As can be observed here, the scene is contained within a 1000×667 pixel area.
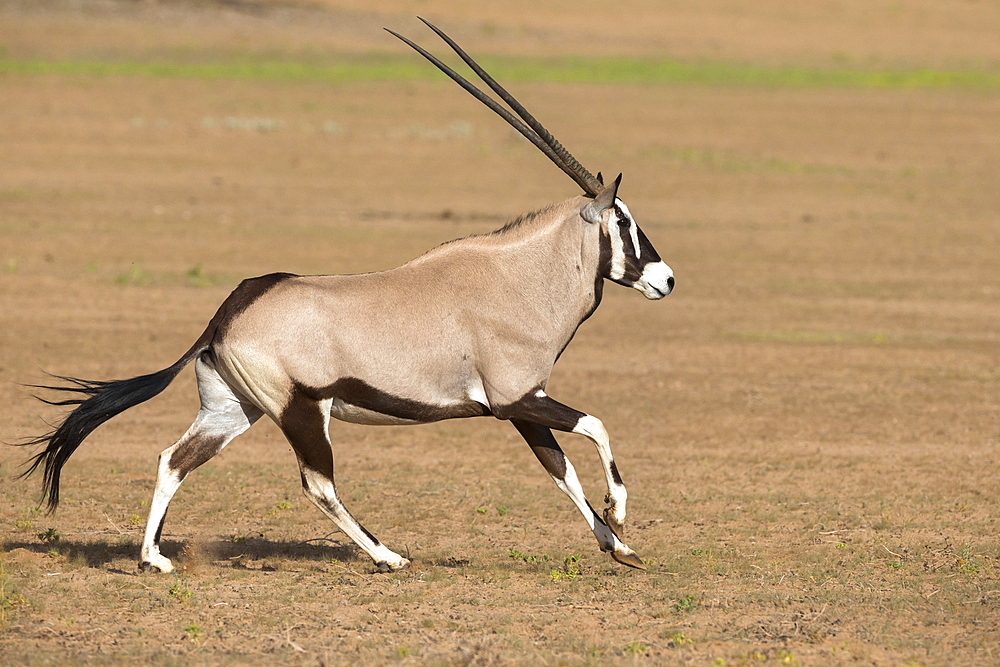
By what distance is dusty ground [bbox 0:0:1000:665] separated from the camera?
267 inches

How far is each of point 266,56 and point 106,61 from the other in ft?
17.3

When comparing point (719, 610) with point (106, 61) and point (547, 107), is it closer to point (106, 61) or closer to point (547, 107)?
point (547, 107)

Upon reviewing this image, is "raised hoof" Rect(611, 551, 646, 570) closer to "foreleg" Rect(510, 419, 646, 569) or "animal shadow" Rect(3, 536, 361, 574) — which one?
"foreleg" Rect(510, 419, 646, 569)

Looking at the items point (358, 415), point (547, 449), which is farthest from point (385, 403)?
point (547, 449)

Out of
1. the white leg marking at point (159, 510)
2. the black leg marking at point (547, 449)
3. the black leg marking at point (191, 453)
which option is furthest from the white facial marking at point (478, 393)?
the white leg marking at point (159, 510)

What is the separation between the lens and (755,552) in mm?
8258

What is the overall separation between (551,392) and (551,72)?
3144 cm

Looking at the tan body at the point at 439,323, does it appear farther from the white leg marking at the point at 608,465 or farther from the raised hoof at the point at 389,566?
the raised hoof at the point at 389,566

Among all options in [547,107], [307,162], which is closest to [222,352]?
[307,162]

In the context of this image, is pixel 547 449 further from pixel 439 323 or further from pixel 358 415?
pixel 358 415

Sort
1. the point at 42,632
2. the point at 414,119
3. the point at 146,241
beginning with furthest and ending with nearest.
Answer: the point at 414,119, the point at 146,241, the point at 42,632

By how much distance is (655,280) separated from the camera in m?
8.02

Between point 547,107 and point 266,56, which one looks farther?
point 266,56

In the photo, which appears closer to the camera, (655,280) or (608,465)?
(608,465)
